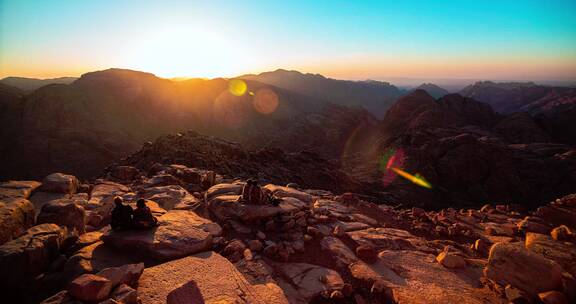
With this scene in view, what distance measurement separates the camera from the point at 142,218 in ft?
21.9

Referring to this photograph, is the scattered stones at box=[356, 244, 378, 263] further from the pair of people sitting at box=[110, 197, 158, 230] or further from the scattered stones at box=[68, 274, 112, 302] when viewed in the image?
the scattered stones at box=[68, 274, 112, 302]

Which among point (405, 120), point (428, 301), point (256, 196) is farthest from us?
point (405, 120)

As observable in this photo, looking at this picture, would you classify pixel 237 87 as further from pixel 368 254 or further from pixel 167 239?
pixel 368 254

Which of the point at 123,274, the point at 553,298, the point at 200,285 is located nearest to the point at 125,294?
the point at 123,274

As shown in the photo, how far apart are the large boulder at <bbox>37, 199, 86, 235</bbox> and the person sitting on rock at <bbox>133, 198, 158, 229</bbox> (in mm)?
1455

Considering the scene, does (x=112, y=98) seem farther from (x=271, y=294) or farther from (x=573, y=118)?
(x=573, y=118)

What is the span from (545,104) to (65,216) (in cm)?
13017

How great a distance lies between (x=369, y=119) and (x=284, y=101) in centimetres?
3470

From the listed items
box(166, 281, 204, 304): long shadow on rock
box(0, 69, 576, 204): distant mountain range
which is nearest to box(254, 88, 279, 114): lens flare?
box(0, 69, 576, 204): distant mountain range

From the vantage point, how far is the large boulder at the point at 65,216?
263 inches

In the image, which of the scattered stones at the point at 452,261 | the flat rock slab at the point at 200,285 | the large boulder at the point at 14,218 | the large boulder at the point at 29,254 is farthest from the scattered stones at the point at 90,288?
A: the scattered stones at the point at 452,261

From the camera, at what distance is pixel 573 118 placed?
50.0 metres

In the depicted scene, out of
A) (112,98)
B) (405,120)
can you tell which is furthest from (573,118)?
(112,98)

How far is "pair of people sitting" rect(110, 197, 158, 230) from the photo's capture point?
6.54 meters
